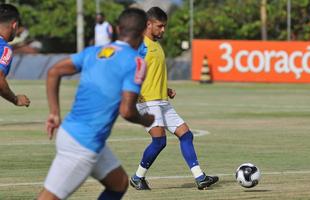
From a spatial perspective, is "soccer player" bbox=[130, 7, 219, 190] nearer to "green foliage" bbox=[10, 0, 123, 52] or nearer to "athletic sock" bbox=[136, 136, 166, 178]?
"athletic sock" bbox=[136, 136, 166, 178]

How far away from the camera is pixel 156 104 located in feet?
41.7

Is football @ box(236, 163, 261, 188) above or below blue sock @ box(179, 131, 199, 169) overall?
below

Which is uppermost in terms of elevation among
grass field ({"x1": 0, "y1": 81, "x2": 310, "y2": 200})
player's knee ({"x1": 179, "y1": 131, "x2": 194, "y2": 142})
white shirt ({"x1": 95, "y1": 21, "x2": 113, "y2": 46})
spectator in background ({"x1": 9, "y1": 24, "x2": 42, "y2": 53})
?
player's knee ({"x1": 179, "y1": 131, "x2": 194, "y2": 142})

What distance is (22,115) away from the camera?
968 inches

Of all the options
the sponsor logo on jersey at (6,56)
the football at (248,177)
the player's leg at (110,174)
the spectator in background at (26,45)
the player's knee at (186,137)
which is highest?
the sponsor logo on jersey at (6,56)

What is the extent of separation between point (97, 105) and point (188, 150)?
4.53 metres

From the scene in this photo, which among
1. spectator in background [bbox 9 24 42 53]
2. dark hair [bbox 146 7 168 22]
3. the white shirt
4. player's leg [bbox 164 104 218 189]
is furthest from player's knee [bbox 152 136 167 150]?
spectator in background [bbox 9 24 42 53]

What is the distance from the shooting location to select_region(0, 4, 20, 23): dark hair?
1251 centimetres

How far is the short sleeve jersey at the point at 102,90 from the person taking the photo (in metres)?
8.27

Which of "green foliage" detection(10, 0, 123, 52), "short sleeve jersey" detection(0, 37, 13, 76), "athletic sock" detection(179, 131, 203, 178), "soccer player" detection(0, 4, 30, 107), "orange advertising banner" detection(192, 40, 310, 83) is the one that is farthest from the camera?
"green foliage" detection(10, 0, 123, 52)

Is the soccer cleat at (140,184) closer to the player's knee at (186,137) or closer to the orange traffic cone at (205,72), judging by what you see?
the player's knee at (186,137)

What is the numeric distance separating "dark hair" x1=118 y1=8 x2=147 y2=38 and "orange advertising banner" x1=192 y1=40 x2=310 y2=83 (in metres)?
29.9

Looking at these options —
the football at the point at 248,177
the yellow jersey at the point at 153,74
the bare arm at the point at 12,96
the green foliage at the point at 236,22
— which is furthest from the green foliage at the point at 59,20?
the bare arm at the point at 12,96

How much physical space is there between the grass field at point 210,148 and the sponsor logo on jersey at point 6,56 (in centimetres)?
148
